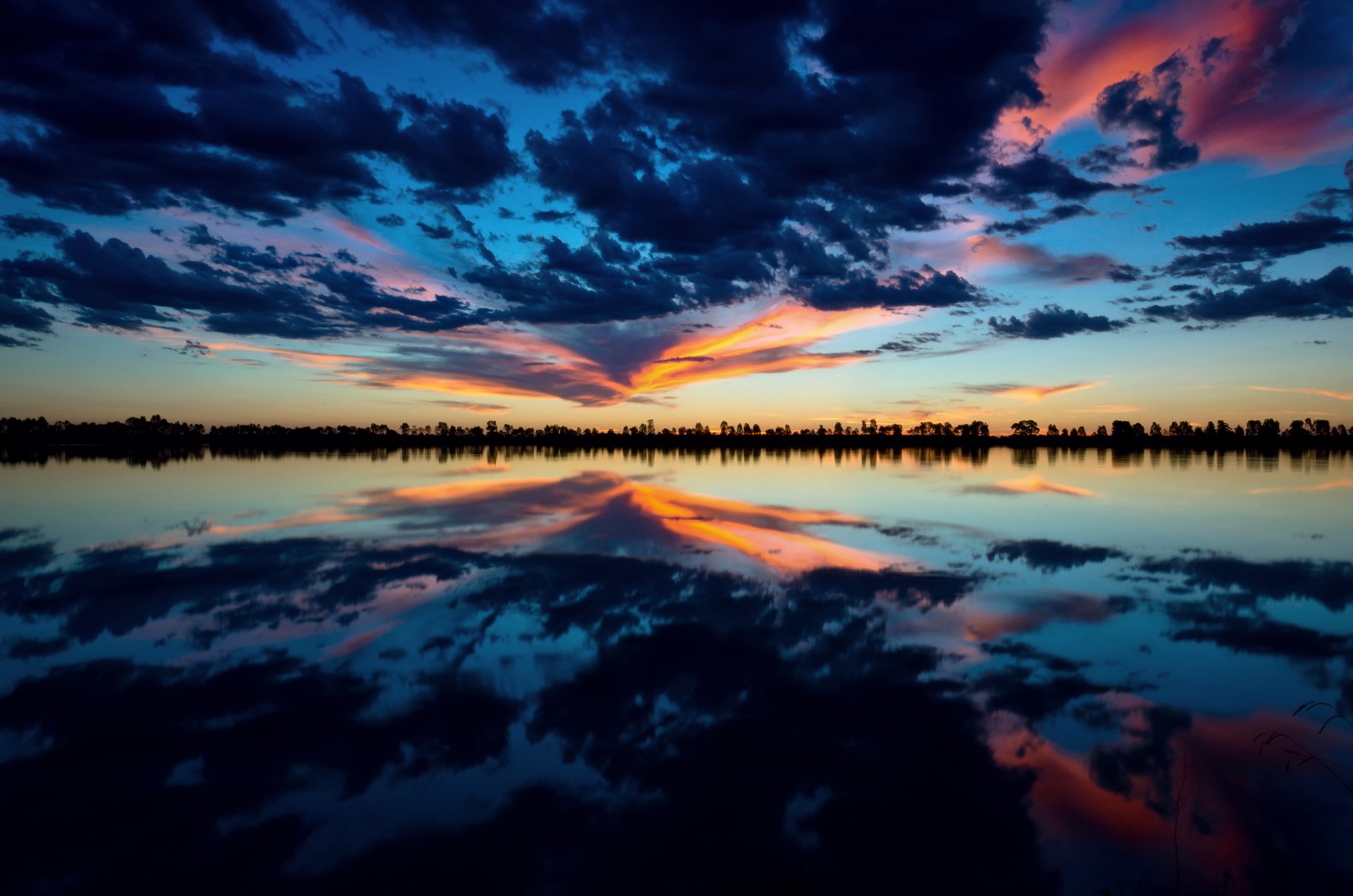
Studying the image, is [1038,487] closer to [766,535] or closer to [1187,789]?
[766,535]

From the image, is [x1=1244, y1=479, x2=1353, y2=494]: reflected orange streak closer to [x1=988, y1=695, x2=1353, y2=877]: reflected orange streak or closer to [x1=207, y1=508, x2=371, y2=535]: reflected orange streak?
[x1=988, y1=695, x2=1353, y2=877]: reflected orange streak

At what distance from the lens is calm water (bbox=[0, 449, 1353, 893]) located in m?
6.62

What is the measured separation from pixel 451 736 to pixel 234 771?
2446 millimetres

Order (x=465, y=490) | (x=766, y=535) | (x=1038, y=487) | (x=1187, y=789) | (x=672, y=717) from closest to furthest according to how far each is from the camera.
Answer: (x=1187, y=789) < (x=672, y=717) < (x=766, y=535) < (x=465, y=490) < (x=1038, y=487)

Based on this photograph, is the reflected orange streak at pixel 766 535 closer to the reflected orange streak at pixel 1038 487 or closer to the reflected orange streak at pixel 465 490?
the reflected orange streak at pixel 465 490

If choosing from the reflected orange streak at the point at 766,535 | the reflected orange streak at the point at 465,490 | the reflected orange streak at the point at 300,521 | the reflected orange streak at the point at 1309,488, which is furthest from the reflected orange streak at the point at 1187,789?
the reflected orange streak at the point at 1309,488

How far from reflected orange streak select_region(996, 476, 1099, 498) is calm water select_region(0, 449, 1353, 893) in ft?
64.0

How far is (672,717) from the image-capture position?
31.6 feet

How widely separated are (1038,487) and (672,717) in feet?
146

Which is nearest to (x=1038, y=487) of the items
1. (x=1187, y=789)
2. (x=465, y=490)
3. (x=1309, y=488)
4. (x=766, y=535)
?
(x=1309, y=488)

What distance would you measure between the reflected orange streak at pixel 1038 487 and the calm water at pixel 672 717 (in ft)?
64.0

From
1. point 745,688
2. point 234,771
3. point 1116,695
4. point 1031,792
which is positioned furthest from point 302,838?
point 1116,695

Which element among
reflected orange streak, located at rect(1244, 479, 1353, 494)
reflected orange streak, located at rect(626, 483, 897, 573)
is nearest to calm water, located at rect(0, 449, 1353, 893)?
reflected orange streak, located at rect(626, 483, 897, 573)

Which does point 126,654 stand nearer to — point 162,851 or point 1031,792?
point 162,851
